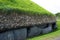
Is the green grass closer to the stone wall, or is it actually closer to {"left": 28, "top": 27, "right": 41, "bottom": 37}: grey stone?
the stone wall

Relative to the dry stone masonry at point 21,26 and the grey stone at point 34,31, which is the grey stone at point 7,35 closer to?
the dry stone masonry at point 21,26

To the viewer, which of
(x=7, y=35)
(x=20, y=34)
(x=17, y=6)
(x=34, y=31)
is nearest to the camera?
(x=7, y=35)

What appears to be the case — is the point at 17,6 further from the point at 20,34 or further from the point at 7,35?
the point at 7,35

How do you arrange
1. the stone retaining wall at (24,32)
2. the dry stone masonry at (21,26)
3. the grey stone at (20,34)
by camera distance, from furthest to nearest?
the grey stone at (20,34) → the stone retaining wall at (24,32) → the dry stone masonry at (21,26)

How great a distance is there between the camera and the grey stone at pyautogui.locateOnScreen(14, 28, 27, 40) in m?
8.66

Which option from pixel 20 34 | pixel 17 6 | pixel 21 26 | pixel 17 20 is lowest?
pixel 20 34

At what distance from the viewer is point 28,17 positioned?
9773mm

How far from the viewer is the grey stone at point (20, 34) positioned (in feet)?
28.4

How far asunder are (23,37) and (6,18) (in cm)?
189

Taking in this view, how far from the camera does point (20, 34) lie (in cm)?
894

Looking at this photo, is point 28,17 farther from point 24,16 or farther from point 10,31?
point 10,31

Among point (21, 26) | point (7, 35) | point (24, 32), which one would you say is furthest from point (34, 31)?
point (7, 35)

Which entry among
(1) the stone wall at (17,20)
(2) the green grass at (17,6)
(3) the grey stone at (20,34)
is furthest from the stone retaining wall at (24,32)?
(2) the green grass at (17,6)

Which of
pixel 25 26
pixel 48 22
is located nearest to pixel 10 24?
pixel 25 26
